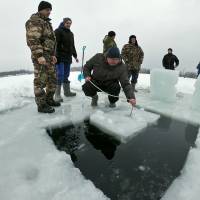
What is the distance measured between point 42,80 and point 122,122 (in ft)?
5.33

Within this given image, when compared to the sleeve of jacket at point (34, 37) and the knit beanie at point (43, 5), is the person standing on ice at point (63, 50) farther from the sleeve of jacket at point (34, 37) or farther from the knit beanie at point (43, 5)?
the sleeve of jacket at point (34, 37)

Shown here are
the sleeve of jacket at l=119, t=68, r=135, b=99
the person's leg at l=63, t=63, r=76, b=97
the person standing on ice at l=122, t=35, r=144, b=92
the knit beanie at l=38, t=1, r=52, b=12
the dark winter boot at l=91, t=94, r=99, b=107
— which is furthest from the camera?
the person standing on ice at l=122, t=35, r=144, b=92

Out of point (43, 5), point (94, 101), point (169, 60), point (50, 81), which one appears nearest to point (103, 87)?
point (94, 101)

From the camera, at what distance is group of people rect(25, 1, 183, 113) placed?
3.85 meters

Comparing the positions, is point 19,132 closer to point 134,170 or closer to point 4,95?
point 134,170

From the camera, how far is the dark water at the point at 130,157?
2189 mm

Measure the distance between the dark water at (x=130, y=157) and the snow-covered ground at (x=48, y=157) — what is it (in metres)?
0.12

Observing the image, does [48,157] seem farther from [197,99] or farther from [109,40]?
[109,40]

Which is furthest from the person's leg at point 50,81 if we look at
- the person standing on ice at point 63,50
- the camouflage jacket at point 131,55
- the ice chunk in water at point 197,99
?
the ice chunk in water at point 197,99

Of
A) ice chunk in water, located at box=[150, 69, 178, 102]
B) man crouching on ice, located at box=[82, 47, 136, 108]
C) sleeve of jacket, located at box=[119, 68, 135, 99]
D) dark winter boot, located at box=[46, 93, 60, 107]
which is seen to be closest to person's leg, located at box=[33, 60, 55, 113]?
dark winter boot, located at box=[46, 93, 60, 107]

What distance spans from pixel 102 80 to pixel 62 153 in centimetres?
222

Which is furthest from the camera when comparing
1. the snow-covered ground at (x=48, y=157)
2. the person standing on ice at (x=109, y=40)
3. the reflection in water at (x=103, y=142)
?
the person standing on ice at (x=109, y=40)

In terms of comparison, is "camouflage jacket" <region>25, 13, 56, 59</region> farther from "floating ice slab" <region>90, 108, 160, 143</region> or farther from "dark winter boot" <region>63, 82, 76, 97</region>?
"dark winter boot" <region>63, 82, 76, 97</region>

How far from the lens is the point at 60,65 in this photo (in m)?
5.20
